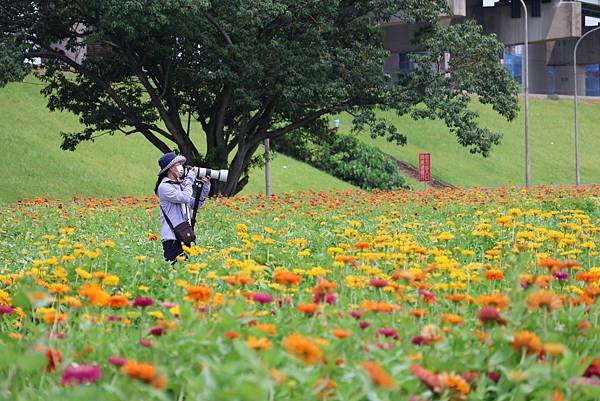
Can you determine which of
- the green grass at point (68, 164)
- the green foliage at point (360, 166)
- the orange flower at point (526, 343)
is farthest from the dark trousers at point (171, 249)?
the green foliage at point (360, 166)

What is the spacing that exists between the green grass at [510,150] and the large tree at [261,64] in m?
17.0

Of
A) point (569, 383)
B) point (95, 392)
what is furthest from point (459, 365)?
point (95, 392)

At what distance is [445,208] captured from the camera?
1698cm

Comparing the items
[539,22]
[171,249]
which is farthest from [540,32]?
[171,249]

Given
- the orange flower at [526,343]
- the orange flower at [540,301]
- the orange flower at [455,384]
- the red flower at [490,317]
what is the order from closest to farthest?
the orange flower at [455,384], the orange flower at [526,343], the red flower at [490,317], the orange flower at [540,301]

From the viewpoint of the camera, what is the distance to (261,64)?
26.6m

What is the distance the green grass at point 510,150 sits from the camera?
47.0 meters

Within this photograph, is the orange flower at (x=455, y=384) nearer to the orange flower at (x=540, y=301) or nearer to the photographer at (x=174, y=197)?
the orange flower at (x=540, y=301)

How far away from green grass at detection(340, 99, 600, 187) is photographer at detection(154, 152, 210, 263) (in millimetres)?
34751

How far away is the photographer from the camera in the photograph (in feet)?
33.3

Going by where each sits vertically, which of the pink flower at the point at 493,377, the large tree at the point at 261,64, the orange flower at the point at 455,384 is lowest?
the pink flower at the point at 493,377

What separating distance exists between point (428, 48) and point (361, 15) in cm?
182

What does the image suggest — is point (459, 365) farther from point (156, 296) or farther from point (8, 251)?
point (8, 251)

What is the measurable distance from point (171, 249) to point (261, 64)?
16.7 meters
